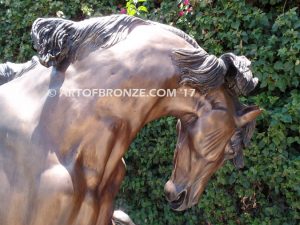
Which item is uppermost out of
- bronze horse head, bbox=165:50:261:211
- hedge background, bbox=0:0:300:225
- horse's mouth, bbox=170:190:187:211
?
bronze horse head, bbox=165:50:261:211

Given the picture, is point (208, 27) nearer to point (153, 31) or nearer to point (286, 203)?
point (286, 203)

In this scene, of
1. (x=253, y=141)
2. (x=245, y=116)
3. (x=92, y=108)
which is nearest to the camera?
(x=92, y=108)

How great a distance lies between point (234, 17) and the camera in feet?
8.39

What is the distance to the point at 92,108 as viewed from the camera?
112 centimetres

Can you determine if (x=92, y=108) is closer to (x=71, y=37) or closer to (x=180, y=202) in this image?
(x=71, y=37)

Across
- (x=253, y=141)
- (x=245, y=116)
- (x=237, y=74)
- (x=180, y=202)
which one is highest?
(x=237, y=74)

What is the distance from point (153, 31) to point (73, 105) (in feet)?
0.85

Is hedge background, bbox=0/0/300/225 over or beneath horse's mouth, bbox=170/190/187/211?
beneath

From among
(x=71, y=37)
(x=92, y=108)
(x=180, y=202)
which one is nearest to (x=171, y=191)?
(x=180, y=202)

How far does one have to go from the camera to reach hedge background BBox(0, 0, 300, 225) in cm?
238

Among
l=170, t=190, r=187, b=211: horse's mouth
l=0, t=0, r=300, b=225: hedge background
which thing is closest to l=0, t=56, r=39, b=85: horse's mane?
l=170, t=190, r=187, b=211: horse's mouth

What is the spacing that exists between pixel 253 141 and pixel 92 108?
1.51 m

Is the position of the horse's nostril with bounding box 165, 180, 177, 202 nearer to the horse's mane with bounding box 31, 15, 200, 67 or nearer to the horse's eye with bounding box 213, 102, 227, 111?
the horse's eye with bounding box 213, 102, 227, 111

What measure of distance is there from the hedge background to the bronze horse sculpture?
42.1 inches
